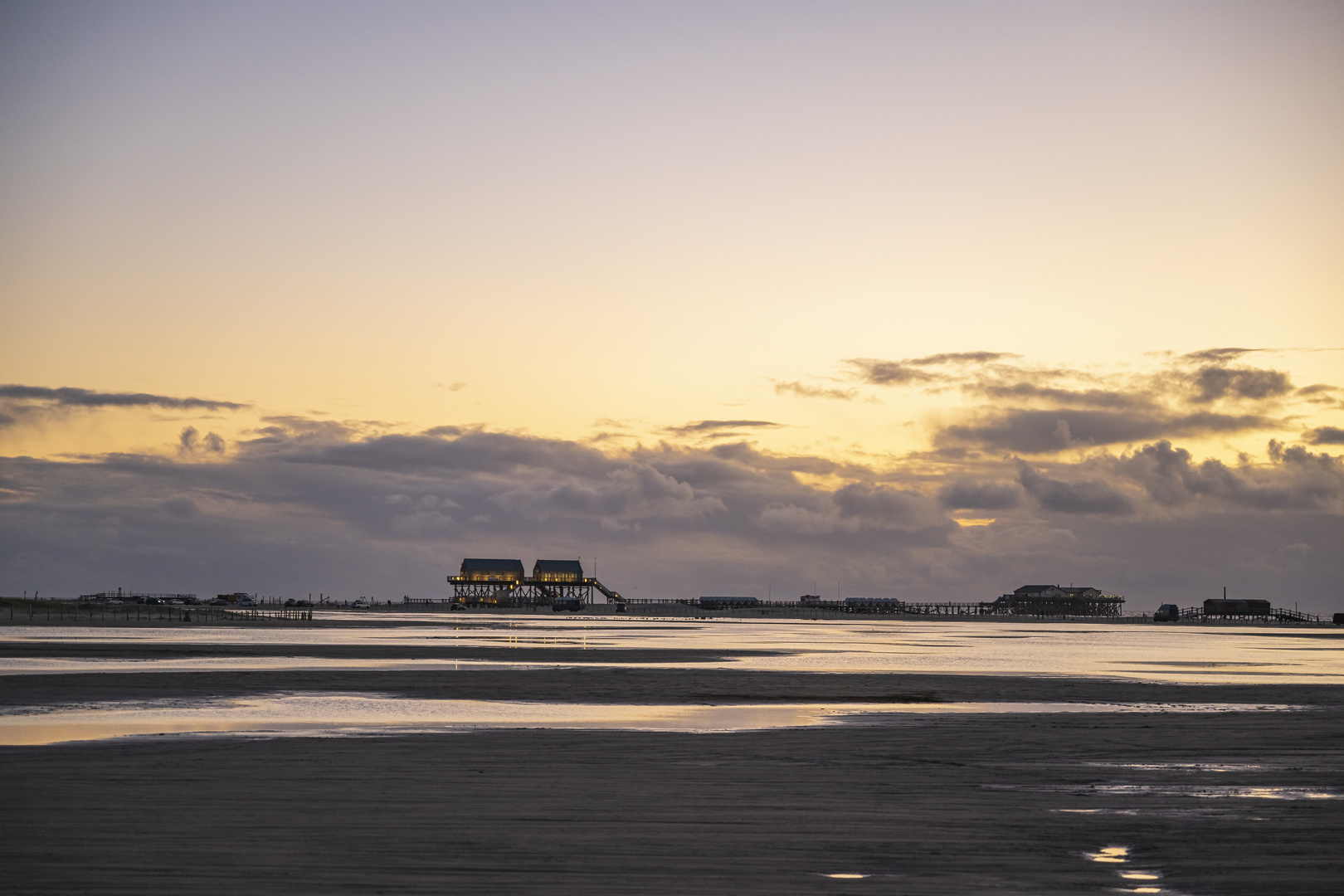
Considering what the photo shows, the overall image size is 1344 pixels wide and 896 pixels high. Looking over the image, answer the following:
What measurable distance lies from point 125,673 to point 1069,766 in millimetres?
31139

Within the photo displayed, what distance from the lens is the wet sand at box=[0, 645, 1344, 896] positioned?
11.5m

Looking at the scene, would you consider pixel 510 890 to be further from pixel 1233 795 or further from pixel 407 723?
pixel 407 723

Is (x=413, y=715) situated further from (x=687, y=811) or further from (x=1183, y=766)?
(x=1183, y=766)

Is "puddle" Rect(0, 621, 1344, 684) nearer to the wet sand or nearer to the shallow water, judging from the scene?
the shallow water

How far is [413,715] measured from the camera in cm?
2723

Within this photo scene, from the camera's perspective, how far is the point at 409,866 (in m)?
11.8

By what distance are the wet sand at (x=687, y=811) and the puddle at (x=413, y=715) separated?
5.59ft

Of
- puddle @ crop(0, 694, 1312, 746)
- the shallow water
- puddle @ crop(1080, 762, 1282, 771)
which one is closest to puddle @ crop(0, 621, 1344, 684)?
the shallow water

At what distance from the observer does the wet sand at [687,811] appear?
37.8 ft

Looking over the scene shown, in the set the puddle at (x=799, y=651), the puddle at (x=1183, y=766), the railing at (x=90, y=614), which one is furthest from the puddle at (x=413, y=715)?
the railing at (x=90, y=614)

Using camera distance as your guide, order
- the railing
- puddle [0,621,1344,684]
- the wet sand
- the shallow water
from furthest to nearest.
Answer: the railing, puddle [0,621,1344,684], the shallow water, the wet sand

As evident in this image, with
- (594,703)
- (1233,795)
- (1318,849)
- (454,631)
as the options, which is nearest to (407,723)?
(594,703)

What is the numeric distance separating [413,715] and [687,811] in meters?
13.9

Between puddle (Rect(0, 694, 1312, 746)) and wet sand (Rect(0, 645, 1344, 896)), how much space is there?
1.70 meters
